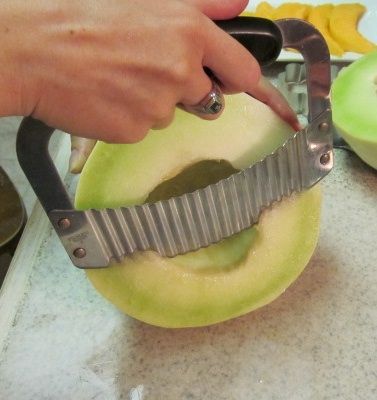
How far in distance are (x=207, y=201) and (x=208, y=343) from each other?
140 millimetres

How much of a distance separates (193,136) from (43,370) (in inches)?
10.1

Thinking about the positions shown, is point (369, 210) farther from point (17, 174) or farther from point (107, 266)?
point (17, 174)

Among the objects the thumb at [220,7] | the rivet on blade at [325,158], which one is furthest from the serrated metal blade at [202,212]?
the thumb at [220,7]

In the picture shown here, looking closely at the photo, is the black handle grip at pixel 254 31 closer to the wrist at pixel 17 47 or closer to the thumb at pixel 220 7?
the thumb at pixel 220 7

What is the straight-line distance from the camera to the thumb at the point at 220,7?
16.3 inches

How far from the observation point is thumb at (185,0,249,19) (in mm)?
415

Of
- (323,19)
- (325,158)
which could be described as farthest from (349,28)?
(325,158)

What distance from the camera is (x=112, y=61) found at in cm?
37

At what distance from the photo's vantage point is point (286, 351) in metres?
0.53

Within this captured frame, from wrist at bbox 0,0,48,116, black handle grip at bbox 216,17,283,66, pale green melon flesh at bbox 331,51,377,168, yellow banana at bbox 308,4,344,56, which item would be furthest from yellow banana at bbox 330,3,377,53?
wrist at bbox 0,0,48,116

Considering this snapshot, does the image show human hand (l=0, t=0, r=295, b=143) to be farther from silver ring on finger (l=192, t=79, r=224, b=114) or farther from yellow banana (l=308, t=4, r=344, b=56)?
yellow banana (l=308, t=4, r=344, b=56)

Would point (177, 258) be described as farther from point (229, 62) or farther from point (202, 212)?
point (229, 62)

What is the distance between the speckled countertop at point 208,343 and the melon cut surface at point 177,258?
5cm

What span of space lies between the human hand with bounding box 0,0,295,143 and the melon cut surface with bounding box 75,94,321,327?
9 cm
